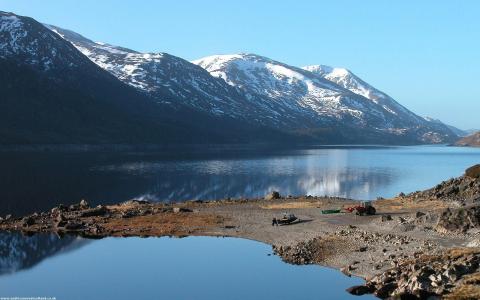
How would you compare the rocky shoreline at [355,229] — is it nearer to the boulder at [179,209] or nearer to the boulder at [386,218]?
the boulder at [386,218]

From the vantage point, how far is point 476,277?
4022 centimetres

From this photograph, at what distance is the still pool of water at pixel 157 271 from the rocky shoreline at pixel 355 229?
2.50 m

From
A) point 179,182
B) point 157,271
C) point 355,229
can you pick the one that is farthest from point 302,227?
point 179,182

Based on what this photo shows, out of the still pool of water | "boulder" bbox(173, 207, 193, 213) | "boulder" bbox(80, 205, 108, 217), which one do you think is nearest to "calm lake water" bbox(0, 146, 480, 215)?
"boulder" bbox(80, 205, 108, 217)

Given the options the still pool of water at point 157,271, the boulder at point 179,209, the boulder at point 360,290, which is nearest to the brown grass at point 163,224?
the boulder at point 179,209

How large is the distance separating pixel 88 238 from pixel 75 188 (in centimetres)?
5855

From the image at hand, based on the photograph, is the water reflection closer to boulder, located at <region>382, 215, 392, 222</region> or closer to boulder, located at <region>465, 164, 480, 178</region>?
boulder, located at <region>382, 215, 392, 222</region>

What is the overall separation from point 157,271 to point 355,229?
2428cm

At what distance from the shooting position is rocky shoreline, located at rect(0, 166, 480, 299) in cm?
4312

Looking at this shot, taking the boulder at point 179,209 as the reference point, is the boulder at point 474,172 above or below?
above

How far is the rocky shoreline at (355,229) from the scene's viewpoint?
43.1 meters

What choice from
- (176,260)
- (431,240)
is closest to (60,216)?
(176,260)

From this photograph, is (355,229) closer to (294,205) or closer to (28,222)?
(294,205)

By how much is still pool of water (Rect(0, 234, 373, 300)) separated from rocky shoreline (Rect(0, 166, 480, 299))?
98.5 inches
